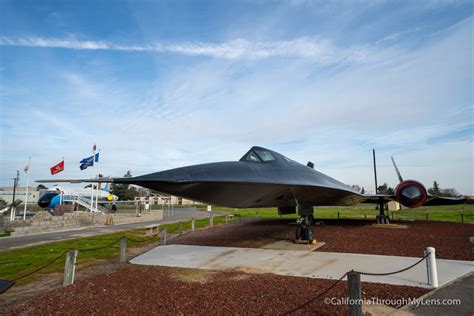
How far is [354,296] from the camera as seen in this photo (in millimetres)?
3605

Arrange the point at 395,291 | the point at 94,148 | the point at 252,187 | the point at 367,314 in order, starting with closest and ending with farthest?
the point at 367,314, the point at 395,291, the point at 252,187, the point at 94,148

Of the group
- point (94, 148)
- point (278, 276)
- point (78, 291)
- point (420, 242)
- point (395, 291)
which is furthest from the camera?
point (94, 148)

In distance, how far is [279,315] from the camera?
3.94 metres

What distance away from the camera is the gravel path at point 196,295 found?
4.26 meters

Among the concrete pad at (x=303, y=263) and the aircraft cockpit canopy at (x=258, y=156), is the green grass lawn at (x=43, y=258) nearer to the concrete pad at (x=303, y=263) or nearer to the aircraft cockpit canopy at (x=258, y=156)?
the concrete pad at (x=303, y=263)

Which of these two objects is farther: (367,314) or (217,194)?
(217,194)

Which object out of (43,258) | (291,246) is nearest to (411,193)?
(291,246)

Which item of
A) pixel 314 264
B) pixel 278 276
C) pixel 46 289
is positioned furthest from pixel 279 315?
pixel 46 289

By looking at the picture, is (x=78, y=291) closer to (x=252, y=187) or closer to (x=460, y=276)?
(x=252, y=187)

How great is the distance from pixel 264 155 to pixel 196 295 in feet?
14.6

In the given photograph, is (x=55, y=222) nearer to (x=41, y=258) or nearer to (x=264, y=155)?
(x=41, y=258)

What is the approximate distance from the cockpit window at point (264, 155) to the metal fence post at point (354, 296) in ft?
15.8

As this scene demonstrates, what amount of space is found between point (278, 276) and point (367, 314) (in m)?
2.28

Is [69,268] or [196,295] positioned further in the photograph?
[69,268]
